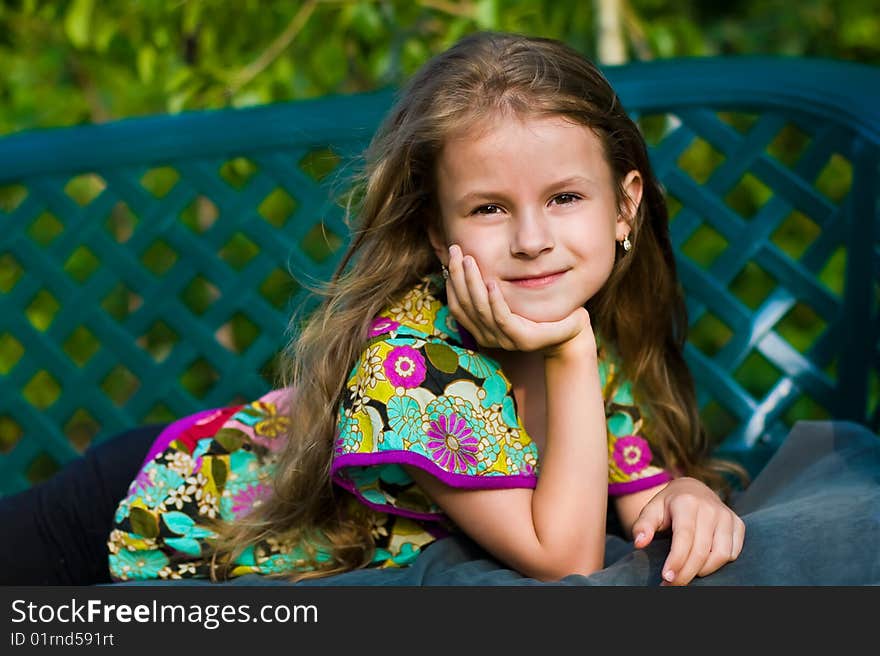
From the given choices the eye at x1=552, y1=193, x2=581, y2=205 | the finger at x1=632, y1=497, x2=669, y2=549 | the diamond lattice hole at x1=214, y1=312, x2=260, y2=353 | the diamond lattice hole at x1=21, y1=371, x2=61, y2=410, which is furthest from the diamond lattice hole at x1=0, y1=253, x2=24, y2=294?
the finger at x1=632, y1=497, x2=669, y2=549

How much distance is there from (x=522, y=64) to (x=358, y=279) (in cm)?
32

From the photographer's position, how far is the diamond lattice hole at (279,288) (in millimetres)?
2220

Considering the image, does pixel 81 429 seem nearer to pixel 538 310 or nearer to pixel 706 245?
pixel 706 245

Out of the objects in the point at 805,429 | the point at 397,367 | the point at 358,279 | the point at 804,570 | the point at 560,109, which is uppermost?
the point at 560,109

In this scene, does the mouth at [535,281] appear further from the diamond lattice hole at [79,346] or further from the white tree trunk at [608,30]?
the diamond lattice hole at [79,346]

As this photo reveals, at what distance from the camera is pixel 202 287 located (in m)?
2.88

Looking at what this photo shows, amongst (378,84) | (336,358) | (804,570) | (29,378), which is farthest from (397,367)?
(378,84)

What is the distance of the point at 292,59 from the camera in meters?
2.52

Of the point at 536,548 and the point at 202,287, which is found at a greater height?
the point at 202,287

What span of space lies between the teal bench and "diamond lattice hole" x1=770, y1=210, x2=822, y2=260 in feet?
0.38

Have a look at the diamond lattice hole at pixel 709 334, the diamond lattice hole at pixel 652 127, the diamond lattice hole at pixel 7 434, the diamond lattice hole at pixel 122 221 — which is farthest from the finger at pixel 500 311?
the diamond lattice hole at pixel 7 434

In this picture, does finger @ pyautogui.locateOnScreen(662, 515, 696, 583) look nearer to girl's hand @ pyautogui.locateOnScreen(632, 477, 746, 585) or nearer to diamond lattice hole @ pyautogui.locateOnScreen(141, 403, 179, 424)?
girl's hand @ pyautogui.locateOnScreen(632, 477, 746, 585)

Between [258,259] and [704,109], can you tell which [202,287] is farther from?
[704,109]

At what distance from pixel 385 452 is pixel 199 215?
5.61 ft
